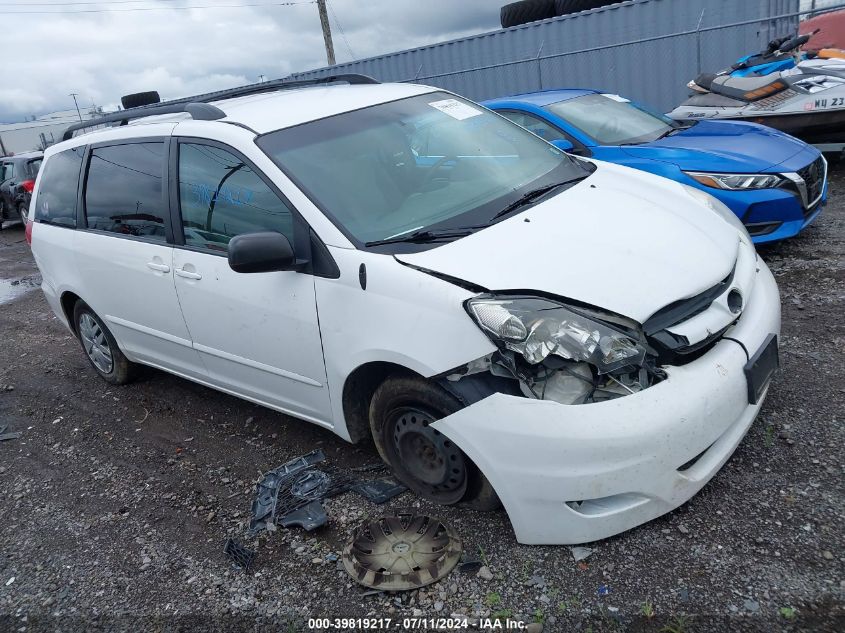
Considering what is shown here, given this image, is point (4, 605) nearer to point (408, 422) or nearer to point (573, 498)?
point (408, 422)

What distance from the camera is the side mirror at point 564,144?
19.2 ft

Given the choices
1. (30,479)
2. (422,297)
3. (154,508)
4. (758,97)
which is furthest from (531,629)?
(758,97)

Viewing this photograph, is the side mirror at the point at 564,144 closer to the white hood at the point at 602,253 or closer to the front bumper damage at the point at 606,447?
the white hood at the point at 602,253

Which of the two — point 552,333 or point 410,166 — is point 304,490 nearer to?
point 552,333

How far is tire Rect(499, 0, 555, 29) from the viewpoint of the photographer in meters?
14.8

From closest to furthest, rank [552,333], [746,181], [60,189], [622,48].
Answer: [552,333] < [60,189] < [746,181] < [622,48]

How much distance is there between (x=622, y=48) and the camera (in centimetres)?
1220

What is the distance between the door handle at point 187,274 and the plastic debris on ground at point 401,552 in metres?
1.58

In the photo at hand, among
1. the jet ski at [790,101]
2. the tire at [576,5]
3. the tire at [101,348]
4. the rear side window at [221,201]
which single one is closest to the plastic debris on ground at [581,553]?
the rear side window at [221,201]

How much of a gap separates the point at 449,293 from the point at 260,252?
88 centimetres

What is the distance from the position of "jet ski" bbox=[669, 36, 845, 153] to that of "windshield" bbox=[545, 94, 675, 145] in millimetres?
980

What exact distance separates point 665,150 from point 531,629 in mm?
4500

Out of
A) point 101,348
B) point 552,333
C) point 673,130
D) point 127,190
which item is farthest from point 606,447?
point 673,130

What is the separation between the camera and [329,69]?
17938mm
